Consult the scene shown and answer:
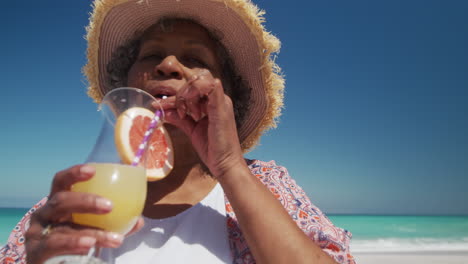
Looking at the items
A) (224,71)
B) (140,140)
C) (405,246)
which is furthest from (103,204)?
(405,246)

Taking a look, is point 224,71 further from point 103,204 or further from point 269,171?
point 103,204

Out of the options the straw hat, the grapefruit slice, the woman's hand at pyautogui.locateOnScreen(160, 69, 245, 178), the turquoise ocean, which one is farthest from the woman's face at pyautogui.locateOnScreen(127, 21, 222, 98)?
the turquoise ocean

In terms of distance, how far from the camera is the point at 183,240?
5.39ft

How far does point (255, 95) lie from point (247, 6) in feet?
2.36

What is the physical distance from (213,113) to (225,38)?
128 centimetres

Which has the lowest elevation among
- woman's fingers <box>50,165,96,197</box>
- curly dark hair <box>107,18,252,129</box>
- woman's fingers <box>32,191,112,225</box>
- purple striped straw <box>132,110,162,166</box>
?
woman's fingers <box>32,191,112,225</box>

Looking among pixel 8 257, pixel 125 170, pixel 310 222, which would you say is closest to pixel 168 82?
pixel 125 170

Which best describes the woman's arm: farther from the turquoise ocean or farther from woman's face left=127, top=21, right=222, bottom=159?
the turquoise ocean

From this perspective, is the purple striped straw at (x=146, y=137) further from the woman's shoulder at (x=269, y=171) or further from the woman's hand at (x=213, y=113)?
the woman's shoulder at (x=269, y=171)

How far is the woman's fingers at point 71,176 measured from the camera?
1.01 metres

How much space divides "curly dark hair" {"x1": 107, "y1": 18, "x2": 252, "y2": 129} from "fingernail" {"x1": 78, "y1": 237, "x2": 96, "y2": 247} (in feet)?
A: 5.73

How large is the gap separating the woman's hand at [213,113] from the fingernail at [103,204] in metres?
0.61

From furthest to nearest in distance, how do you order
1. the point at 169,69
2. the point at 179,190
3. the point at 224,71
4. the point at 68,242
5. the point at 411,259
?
the point at 411,259
the point at 224,71
the point at 179,190
the point at 169,69
the point at 68,242

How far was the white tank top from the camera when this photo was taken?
1560 millimetres
